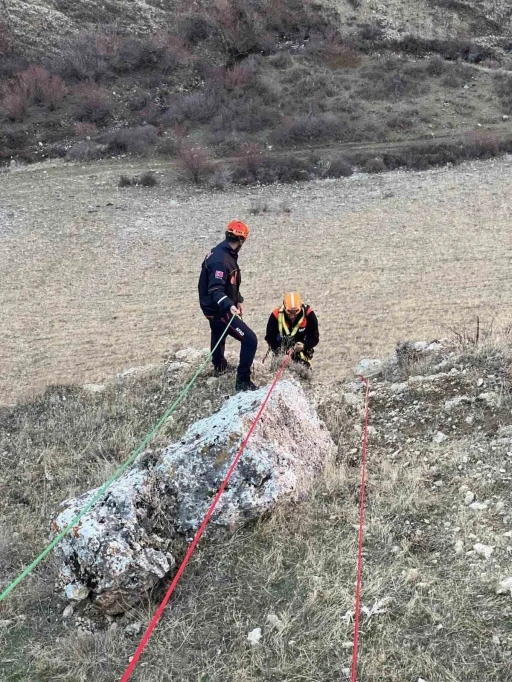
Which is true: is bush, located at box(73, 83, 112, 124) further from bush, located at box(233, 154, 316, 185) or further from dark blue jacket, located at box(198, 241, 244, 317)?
dark blue jacket, located at box(198, 241, 244, 317)

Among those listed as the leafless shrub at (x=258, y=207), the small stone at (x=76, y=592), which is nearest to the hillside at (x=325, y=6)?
the leafless shrub at (x=258, y=207)

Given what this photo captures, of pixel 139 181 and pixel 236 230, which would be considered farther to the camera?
pixel 139 181

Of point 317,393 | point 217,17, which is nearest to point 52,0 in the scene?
point 217,17

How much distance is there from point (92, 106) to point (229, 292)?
2004cm

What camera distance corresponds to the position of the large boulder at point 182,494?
3.79m

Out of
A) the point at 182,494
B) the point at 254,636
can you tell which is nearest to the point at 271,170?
Answer: the point at 182,494

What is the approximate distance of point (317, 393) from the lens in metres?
6.78

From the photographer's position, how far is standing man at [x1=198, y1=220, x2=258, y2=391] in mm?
6535

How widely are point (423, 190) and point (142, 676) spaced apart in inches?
718

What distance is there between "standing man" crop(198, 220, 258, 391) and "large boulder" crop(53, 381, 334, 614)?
4.35 ft

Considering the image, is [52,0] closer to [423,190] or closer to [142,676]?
[423,190]

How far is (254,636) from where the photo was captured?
3.54 metres

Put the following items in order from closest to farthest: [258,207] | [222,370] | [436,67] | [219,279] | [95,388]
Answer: [219,279], [222,370], [95,388], [258,207], [436,67]

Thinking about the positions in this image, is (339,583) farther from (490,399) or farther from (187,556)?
(490,399)
